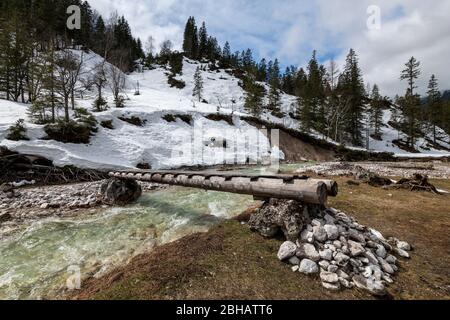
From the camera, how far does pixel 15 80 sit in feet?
92.5

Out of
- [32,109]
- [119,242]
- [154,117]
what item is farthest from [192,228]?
[154,117]

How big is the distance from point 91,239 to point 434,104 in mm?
76195

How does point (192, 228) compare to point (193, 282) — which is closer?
point (193, 282)

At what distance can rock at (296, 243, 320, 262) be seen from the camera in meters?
4.46

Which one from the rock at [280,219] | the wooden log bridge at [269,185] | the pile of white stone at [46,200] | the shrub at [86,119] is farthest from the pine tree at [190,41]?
the rock at [280,219]

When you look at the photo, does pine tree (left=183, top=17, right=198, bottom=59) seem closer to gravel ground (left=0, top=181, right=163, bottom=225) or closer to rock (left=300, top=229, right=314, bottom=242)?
gravel ground (left=0, top=181, right=163, bottom=225)

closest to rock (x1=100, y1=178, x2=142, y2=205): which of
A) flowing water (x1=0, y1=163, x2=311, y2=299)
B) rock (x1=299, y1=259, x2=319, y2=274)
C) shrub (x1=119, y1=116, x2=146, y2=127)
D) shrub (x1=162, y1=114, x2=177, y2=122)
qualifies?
flowing water (x1=0, y1=163, x2=311, y2=299)

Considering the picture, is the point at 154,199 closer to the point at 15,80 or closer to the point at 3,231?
the point at 3,231

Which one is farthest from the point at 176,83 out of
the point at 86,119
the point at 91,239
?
the point at 91,239

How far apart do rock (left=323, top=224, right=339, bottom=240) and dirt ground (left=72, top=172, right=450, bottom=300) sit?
1066mm

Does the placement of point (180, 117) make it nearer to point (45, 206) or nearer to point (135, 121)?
point (135, 121)

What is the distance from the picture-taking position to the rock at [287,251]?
15.3 ft
